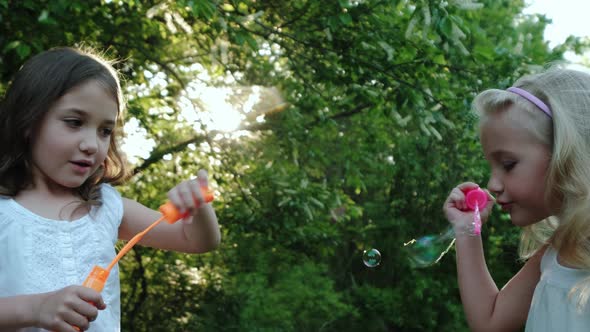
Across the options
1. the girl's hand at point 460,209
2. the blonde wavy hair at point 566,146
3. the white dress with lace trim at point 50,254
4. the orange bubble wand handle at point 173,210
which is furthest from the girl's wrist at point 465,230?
the white dress with lace trim at point 50,254

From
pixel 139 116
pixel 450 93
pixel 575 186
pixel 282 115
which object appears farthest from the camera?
pixel 282 115

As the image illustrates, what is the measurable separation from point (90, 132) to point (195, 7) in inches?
65.4

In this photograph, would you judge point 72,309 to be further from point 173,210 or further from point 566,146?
point 566,146

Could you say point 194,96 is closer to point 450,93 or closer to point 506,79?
point 450,93

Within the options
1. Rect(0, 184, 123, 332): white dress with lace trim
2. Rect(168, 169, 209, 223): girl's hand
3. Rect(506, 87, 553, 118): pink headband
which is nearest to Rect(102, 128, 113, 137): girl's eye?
Rect(0, 184, 123, 332): white dress with lace trim

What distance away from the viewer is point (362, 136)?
6.38 meters

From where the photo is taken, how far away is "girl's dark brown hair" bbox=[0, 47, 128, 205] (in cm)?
203

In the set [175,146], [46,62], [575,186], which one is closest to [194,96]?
[175,146]

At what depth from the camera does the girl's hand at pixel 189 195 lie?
169cm

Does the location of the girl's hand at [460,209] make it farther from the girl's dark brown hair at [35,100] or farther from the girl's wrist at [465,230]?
the girl's dark brown hair at [35,100]

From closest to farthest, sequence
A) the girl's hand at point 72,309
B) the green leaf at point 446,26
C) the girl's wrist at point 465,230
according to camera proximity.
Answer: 1. the girl's hand at point 72,309
2. the girl's wrist at point 465,230
3. the green leaf at point 446,26

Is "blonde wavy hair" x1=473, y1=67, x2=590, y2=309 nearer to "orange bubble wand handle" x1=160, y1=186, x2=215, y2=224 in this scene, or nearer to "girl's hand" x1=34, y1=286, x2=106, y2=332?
"orange bubble wand handle" x1=160, y1=186, x2=215, y2=224

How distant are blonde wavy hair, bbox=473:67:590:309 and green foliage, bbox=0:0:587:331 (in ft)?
5.74

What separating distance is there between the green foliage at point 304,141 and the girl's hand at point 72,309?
216 centimetres
